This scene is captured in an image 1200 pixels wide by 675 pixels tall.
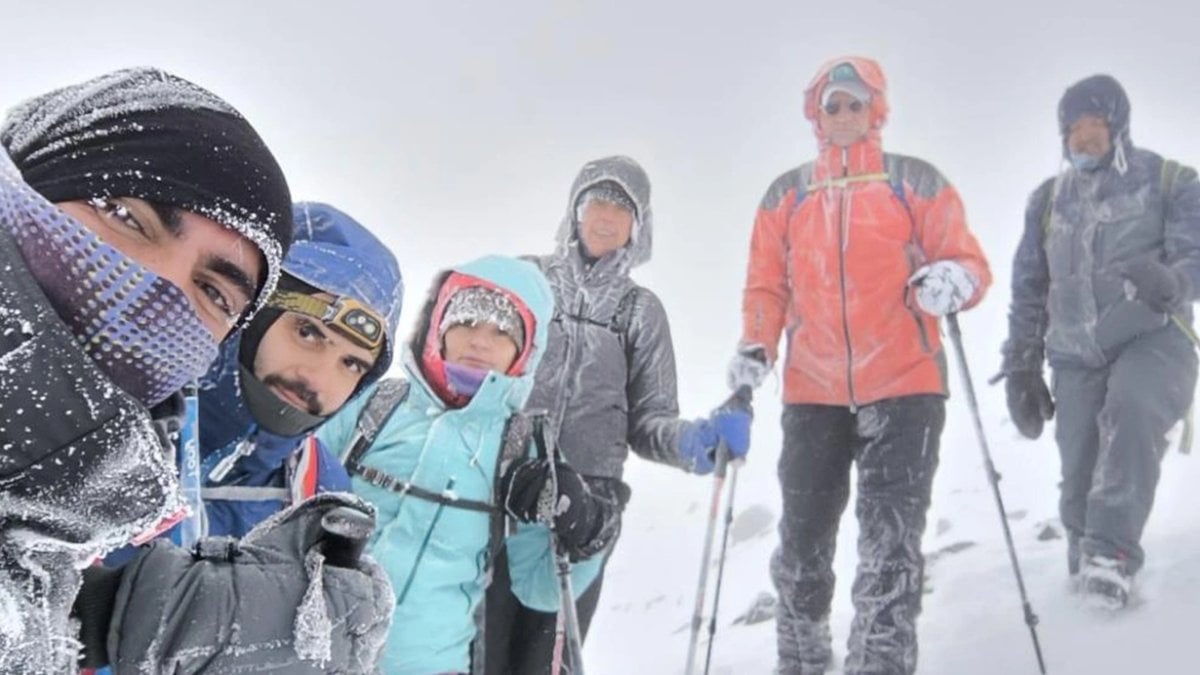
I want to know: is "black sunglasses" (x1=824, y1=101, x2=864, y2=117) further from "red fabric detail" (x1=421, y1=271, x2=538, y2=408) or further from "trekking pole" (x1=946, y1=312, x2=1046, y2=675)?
"red fabric detail" (x1=421, y1=271, x2=538, y2=408)

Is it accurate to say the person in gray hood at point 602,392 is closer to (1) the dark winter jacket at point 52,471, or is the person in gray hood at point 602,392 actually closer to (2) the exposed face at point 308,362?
(2) the exposed face at point 308,362

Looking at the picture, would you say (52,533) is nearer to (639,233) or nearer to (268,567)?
(268,567)

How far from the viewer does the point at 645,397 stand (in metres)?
3.96

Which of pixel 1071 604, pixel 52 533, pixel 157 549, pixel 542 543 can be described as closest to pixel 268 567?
pixel 157 549

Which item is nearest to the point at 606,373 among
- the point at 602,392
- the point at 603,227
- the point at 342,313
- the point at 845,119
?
the point at 602,392

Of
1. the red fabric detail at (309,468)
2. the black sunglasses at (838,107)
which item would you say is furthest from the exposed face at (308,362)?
the black sunglasses at (838,107)

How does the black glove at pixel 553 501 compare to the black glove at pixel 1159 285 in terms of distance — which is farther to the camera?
the black glove at pixel 1159 285

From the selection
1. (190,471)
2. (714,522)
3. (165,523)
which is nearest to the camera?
(165,523)

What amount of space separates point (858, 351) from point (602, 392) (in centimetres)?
115

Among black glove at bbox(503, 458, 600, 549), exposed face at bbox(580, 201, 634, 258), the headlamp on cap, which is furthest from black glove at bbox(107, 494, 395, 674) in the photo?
exposed face at bbox(580, 201, 634, 258)

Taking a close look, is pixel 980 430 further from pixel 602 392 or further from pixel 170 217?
pixel 170 217

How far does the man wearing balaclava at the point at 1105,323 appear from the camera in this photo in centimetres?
423

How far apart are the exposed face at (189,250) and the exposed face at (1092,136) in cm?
483

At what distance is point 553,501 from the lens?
2.92m
